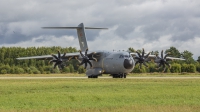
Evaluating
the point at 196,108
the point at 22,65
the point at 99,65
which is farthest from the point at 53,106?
the point at 22,65

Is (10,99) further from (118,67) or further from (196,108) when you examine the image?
(118,67)

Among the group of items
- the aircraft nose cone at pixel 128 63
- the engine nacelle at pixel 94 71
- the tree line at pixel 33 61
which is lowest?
the engine nacelle at pixel 94 71

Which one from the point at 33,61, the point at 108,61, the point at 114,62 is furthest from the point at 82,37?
the point at 33,61

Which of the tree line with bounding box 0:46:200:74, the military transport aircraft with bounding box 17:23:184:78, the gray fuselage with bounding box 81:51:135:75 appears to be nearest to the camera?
the gray fuselage with bounding box 81:51:135:75

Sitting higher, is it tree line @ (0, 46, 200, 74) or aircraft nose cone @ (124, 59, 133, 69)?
tree line @ (0, 46, 200, 74)

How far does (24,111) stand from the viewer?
20.3m

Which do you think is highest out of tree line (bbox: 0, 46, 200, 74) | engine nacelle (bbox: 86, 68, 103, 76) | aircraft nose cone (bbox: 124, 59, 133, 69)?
tree line (bbox: 0, 46, 200, 74)

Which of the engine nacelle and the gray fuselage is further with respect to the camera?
the engine nacelle

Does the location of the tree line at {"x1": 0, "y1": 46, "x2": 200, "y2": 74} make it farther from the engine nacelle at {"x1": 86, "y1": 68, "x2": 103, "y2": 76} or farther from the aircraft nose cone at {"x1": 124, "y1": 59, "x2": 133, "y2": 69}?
the aircraft nose cone at {"x1": 124, "y1": 59, "x2": 133, "y2": 69}

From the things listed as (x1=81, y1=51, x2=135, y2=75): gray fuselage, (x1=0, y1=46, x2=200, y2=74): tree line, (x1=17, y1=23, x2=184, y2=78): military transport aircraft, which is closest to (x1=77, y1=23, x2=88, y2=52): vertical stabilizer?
(x1=17, y1=23, x2=184, y2=78): military transport aircraft

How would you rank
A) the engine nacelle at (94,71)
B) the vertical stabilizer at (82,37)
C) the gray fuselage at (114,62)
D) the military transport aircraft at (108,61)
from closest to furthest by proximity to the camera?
the gray fuselage at (114,62)
the military transport aircraft at (108,61)
the engine nacelle at (94,71)
the vertical stabilizer at (82,37)

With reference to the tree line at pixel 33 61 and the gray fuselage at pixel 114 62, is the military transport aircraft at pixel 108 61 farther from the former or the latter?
the tree line at pixel 33 61

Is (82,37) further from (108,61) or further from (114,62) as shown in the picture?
(114,62)

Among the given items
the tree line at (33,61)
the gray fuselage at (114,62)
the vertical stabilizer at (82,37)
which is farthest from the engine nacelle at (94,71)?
the tree line at (33,61)
